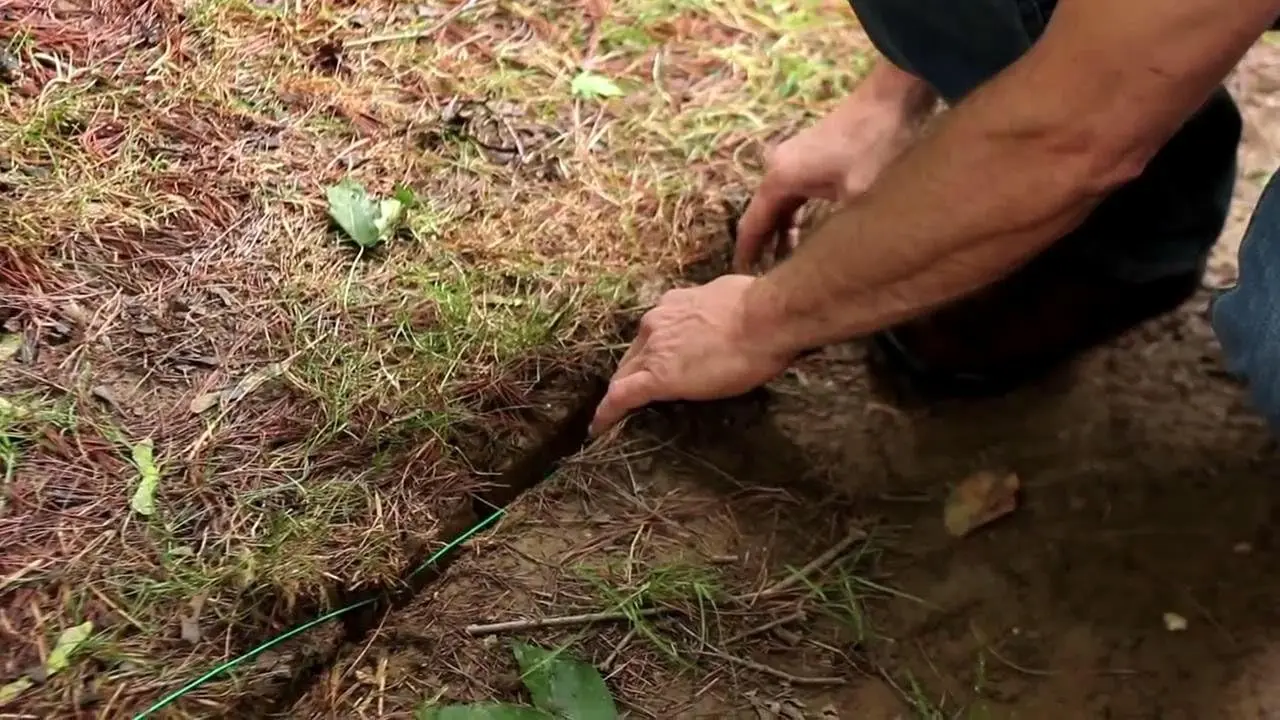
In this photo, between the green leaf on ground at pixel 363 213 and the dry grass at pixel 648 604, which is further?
the green leaf on ground at pixel 363 213

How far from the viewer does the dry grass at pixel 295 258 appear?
3.81 feet

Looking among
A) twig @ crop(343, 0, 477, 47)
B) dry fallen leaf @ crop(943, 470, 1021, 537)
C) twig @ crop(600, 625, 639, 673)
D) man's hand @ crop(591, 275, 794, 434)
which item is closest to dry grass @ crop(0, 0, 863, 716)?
twig @ crop(343, 0, 477, 47)

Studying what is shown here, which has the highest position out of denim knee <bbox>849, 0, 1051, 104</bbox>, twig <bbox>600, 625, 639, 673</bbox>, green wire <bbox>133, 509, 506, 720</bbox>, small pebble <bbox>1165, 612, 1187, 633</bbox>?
denim knee <bbox>849, 0, 1051, 104</bbox>

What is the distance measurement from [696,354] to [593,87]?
0.61 meters

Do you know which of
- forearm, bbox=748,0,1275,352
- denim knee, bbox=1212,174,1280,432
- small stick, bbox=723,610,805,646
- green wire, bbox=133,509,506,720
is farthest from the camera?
small stick, bbox=723,610,805,646

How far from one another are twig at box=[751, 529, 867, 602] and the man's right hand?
0.39 meters

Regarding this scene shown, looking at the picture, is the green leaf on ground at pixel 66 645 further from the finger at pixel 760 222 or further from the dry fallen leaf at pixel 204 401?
the finger at pixel 760 222

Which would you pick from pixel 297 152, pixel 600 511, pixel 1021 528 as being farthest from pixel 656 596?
pixel 297 152

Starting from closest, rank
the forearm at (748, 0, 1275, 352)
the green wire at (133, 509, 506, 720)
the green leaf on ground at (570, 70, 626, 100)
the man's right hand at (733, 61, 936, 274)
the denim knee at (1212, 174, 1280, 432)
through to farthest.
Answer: the forearm at (748, 0, 1275, 352) < the denim knee at (1212, 174, 1280, 432) < the green wire at (133, 509, 506, 720) < the man's right hand at (733, 61, 936, 274) < the green leaf on ground at (570, 70, 626, 100)

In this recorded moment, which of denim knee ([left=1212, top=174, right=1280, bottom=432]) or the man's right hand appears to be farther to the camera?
the man's right hand

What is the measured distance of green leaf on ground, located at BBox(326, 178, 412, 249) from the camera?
1.43m

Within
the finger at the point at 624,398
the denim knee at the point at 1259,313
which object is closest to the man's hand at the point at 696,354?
the finger at the point at 624,398

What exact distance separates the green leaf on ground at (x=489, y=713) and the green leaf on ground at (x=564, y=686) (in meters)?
0.02

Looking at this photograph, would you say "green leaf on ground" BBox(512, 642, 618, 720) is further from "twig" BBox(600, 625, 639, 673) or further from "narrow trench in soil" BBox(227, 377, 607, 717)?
"narrow trench in soil" BBox(227, 377, 607, 717)
